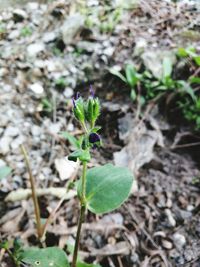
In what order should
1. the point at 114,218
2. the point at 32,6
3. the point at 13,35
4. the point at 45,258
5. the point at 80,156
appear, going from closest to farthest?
1. the point at 80,156
2. the point at 45,258
3. the point at 114,218
4. the point at 13,35
5. the point at 32,6

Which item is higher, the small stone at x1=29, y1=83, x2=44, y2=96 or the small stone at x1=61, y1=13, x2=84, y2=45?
the small stone at x1=61, y1=13, x2=84, y2=45

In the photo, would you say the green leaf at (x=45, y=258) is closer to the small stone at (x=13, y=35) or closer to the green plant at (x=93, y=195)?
the green plant at (x=93, y=195)

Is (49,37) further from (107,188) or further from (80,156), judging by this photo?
(80,156)

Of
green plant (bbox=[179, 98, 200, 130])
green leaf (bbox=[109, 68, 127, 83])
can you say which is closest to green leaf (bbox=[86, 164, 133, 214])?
green plant (bbox=[179, 98, 200, 130])

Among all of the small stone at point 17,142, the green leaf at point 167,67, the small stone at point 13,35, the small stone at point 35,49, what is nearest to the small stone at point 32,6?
the small stone at point 13,35

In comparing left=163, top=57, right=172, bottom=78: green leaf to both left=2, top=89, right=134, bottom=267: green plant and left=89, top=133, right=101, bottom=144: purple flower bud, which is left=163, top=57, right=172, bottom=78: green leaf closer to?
left=2, top=89, right=134, bottom=267: green plant

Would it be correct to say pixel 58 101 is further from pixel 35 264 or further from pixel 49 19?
pixel 35 264

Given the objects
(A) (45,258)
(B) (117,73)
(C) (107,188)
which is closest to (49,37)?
(B) (117,73)
